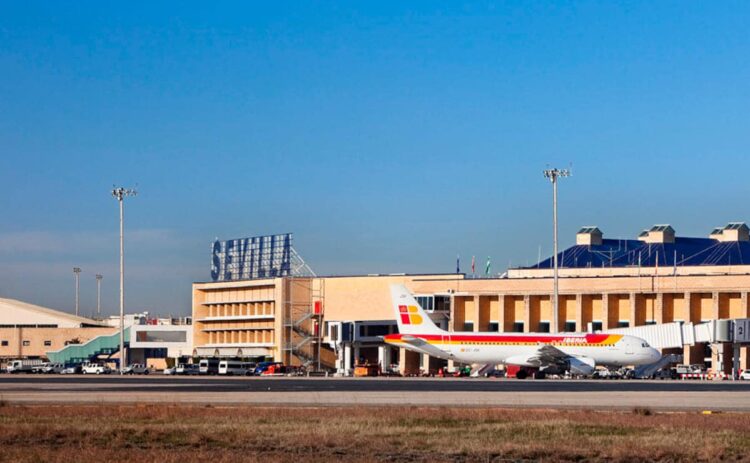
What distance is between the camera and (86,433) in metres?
38.2

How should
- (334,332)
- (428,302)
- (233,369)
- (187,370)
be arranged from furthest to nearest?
(428,302), (334,332), (187,370), (233,369)

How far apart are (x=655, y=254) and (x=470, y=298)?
27279mm

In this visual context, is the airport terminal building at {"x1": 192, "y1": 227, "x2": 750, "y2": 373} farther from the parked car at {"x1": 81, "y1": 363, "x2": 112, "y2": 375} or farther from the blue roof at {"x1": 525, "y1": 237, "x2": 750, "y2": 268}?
the parked car at {"x1": 81, "y1": 363, "x2": 112, "y2": 375}

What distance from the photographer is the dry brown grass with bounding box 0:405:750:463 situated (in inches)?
1280

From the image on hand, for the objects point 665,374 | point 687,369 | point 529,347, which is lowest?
point 665,374

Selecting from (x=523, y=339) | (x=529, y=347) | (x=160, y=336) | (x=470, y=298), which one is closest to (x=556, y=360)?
(x=529, y=347)

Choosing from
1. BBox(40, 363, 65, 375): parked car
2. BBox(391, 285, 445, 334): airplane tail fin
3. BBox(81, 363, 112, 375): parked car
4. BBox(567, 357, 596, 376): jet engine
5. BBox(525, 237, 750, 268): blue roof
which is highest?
BBox(525, 237, 750, 268): blue roof

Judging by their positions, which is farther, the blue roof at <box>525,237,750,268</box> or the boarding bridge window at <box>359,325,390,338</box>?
the blue roof at <box>525,237,750,268</box>

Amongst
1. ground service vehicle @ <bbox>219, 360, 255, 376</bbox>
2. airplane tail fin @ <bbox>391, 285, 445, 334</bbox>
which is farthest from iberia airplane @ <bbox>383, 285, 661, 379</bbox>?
ground service vehicle @ <bbox>219, 360, 255, 376</bbox>

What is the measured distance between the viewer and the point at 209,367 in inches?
5389

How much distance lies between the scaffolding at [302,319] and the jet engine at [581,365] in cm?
5460

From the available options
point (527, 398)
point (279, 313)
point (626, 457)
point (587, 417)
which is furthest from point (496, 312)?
point (626, 457)

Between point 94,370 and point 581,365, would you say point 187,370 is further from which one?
point 581,365

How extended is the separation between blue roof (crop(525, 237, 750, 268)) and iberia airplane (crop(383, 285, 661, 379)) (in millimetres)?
43841
